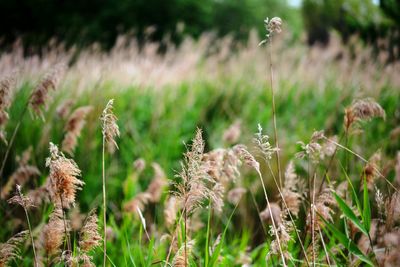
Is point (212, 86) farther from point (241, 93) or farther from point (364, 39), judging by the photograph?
point (364, 39)

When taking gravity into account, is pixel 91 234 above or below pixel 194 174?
below

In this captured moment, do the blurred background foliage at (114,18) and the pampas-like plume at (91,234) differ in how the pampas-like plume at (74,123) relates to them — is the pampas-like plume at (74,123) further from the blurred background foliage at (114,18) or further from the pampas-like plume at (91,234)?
the blurred background foliage at (114,18)

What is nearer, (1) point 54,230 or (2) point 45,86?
(1) point 54,230

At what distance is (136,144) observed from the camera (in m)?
3.69

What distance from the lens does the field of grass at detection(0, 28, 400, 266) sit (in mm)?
1316

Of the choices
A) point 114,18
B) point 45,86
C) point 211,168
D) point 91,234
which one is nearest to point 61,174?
point 91,234

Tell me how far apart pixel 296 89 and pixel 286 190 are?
4.67 meters

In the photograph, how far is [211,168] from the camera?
134 centimetres

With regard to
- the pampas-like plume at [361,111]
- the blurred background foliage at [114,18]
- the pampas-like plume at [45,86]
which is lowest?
the pampas-like plume at [361,111]

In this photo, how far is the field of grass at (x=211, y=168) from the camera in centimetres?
132

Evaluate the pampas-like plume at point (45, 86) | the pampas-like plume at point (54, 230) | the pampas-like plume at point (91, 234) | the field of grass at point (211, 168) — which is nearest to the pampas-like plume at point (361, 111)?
the field of grass at point (211, 168)

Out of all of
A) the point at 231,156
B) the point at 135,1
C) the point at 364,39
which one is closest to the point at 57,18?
the point at 135,1

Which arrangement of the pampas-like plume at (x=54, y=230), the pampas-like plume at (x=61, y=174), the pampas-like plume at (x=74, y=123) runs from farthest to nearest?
the pampas-like plume at (x=74, y=123), the pampas-like plume at (x=54, y=230), the pampas-like plume at (x=61, y=174)

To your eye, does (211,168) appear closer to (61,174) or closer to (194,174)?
(194,174)
